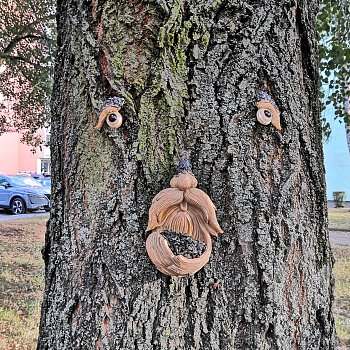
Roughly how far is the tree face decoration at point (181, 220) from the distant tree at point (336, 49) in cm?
351

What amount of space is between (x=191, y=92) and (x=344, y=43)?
3.83m

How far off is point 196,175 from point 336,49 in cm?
348

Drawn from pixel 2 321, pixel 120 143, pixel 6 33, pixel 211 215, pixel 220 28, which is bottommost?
pixel 2 321

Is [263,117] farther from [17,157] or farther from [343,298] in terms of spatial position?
[17,157]

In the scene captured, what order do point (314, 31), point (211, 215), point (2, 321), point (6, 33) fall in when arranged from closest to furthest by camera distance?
point (211, 215)
point (314, 31)
point (2, 321)
point (6, 33)

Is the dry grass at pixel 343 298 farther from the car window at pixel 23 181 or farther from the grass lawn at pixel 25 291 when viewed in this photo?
the car window at pixel 23 181

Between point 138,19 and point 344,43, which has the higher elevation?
point 344,43

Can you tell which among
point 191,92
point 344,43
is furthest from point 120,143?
point 344,43

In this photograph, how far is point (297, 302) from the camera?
1.07 metres

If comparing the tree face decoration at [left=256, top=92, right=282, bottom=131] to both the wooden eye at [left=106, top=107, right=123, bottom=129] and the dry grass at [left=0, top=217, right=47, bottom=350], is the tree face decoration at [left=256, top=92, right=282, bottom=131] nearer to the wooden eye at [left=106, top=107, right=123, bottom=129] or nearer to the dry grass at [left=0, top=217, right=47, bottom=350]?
the wooden eye at [left=106, top=107, right=123, bottom=129]

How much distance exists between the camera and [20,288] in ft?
14.8

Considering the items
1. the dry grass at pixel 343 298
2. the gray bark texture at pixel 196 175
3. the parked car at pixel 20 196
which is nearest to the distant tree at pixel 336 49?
the dry grass at pixel 343 298

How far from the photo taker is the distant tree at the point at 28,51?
6312mm

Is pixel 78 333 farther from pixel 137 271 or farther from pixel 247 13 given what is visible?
pixel 247 13
